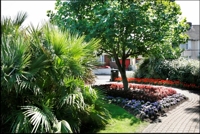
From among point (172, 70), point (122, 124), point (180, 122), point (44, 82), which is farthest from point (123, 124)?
point (172, 70)

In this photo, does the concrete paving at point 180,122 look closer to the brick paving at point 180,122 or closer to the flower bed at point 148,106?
the brick paving at point 180,122

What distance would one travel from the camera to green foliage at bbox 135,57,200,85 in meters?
15.4

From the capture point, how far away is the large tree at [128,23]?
9.52 metres

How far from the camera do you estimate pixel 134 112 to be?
7.82m

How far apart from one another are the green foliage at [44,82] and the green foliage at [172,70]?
10.4m

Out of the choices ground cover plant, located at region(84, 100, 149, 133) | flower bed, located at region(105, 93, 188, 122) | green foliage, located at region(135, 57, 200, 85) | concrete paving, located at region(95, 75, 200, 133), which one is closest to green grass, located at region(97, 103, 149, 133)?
ground cover plant, located at region(84, 100, 149, 133)

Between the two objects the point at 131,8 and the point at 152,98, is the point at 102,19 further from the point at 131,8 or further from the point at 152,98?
the point at 152,98

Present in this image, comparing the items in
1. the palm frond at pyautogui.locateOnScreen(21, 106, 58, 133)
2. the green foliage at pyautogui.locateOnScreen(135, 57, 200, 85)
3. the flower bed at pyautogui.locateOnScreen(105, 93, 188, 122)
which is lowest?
the flower bed at pyautogui.locateOnScreen(105, 93, 188, 122)

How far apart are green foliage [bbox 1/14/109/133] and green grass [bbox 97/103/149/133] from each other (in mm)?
355

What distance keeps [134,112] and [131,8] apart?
13.8 feet

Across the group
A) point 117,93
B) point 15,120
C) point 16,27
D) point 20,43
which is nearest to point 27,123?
point 15,120

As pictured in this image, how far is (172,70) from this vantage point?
57.4 ft

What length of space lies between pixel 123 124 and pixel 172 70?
1192 cm

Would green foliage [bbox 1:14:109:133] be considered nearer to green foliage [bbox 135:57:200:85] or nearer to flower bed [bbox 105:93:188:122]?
flower bed [bbox 105:93:188:122]
